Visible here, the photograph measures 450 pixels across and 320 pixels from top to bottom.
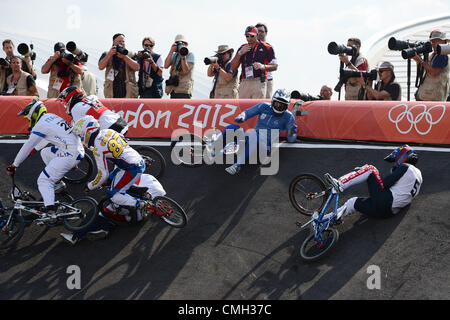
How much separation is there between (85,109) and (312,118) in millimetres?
4595

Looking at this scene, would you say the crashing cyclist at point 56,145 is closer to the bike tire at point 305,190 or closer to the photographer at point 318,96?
the bike tire at point 305,190

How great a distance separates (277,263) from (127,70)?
247 inches

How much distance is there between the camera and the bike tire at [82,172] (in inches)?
418

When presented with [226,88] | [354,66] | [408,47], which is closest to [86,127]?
[226,88]

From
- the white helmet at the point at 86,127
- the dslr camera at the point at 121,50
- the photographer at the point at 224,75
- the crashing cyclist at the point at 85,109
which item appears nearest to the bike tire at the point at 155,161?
the crashing cyclist at the point at 85,109

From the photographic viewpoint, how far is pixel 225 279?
8.03 metres

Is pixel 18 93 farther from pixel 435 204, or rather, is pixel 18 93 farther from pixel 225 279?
pixel 435 204

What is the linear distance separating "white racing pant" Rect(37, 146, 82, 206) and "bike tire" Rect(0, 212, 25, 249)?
1.64 ft

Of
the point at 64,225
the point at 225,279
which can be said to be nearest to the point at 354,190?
the point at 225,279

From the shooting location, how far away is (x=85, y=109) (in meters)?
10.0

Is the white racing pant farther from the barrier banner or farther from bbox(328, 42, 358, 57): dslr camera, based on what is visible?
bbox(328, 42, 358, 57): dslr camera

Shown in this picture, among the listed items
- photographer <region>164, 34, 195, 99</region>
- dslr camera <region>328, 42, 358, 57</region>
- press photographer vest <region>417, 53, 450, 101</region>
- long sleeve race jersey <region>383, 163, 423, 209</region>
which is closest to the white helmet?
photographer <region>164, 34, 195, 99</region>

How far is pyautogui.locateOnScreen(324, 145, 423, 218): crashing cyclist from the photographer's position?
878cm

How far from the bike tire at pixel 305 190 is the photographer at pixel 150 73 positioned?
16.3 feet
